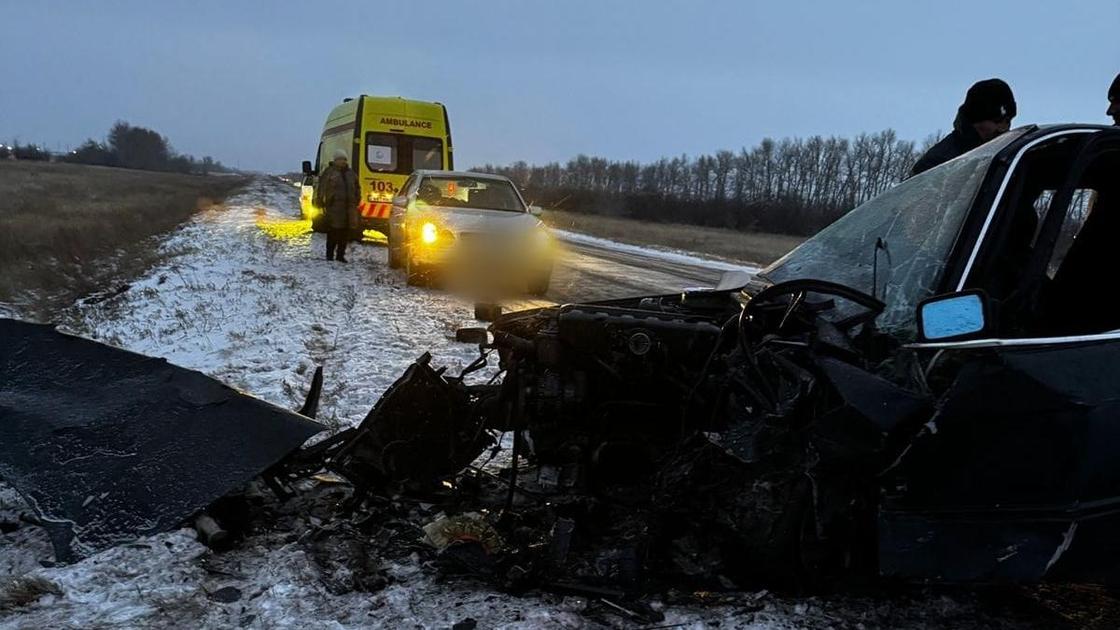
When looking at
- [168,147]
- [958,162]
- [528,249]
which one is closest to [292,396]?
[958,162]

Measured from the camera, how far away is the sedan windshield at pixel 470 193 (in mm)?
10586

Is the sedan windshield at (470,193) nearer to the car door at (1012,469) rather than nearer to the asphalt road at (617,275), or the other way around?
the asphalt road at (617,275)

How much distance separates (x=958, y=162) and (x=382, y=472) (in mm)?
2883

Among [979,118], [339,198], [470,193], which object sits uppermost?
[979,118]

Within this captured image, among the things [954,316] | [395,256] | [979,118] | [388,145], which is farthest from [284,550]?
[388,145]

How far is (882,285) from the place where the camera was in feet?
8.85

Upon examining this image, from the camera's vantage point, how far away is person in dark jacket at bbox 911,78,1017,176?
156 inches

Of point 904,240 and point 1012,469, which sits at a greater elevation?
point 904,240

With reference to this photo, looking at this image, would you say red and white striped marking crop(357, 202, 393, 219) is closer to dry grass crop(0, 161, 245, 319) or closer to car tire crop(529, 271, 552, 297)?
dry grass crop(0, 161, 245, 319)

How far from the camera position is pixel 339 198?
41.4 ft

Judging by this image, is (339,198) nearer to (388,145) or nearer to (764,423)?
(388,145)

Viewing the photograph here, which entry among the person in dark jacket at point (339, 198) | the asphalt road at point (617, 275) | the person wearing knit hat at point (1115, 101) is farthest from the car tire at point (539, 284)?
the person wearing knit hat at point (1115, 101)

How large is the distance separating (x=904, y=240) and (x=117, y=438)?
342 centimetres

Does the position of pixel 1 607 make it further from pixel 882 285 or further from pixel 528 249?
pixel 528 249
